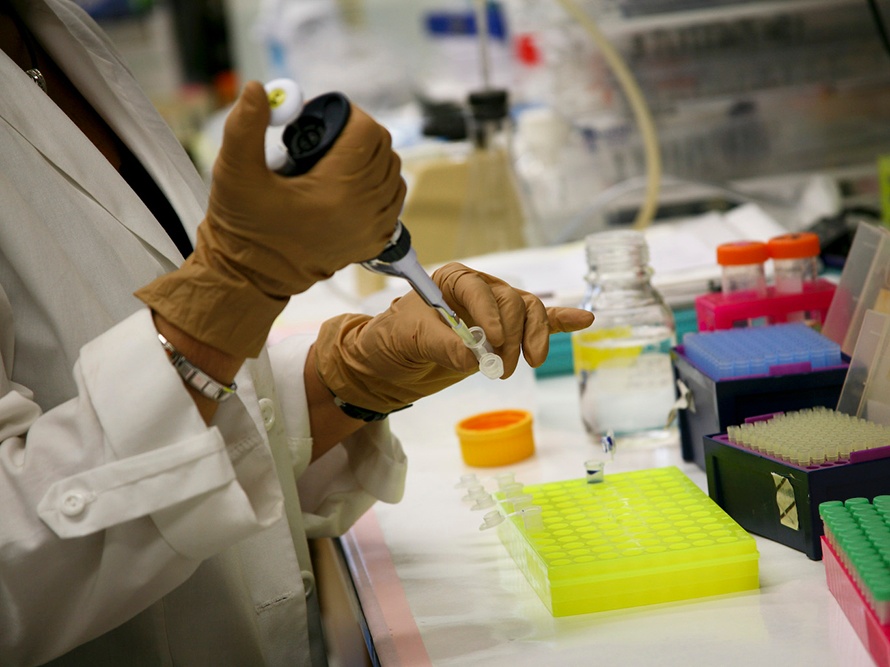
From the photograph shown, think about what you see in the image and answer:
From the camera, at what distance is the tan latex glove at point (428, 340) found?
1.01m

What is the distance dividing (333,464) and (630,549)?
0.48m

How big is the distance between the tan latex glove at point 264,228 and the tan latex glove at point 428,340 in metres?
0.16

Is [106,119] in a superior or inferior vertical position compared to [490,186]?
superior

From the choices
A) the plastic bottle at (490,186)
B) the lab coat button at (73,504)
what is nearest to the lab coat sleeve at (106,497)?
the lab coat button at (73,504)

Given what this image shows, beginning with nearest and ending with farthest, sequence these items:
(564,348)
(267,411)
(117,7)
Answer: (267,411), (564,348), (117,7)

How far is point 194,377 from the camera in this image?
Result: 88 cm

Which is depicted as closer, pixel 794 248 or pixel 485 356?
pixel 485 356

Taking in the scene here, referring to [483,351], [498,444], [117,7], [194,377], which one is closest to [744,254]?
[498,444]

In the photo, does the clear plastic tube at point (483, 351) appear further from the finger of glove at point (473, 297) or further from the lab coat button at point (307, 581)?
the lab coat button at point (307, 581)

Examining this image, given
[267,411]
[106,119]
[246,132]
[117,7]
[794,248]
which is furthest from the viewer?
[117,7]

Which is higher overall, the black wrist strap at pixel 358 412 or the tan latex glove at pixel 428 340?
the tan latex glove at pixel 428 340

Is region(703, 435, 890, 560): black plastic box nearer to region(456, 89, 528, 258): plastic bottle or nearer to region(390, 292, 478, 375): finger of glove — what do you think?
region(390, 292, 478, 375): finger of glove

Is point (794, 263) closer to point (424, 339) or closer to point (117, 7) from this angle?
point (424, 339)

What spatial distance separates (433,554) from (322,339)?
1.00 ft
